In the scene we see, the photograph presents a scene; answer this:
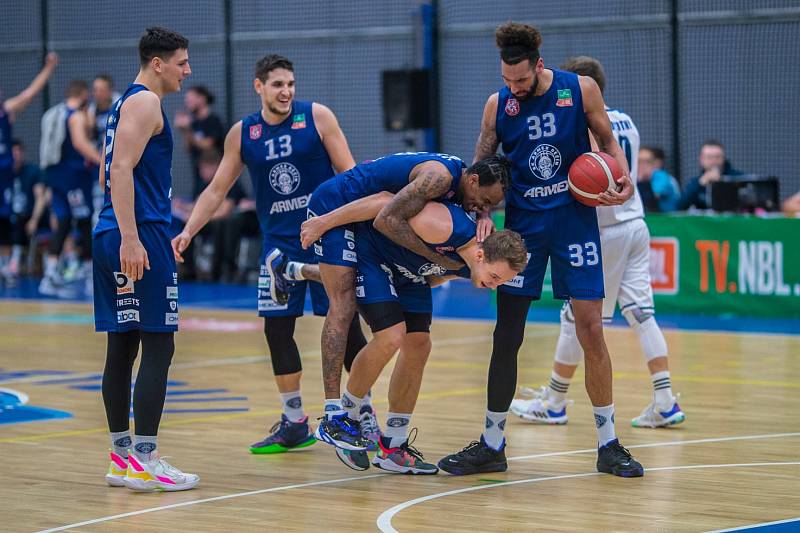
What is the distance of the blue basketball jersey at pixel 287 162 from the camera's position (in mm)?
7449

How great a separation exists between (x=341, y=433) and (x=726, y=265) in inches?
318

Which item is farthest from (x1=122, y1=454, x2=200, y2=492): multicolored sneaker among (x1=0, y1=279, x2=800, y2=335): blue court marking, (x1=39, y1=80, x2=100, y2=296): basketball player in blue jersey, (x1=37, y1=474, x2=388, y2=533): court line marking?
(x1=39, y1=80, x2=100, y2=296): basketball player in blue jersey

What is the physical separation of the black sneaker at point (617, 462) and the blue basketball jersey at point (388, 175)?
145cm

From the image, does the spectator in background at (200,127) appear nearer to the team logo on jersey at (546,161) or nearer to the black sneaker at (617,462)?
the team logo on jersey at (546,161)

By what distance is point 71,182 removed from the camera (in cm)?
1769

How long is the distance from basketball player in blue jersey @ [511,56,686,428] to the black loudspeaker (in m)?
9.70

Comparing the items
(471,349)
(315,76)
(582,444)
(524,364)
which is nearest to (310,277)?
(582,444)

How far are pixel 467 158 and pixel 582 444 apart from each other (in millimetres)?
13026

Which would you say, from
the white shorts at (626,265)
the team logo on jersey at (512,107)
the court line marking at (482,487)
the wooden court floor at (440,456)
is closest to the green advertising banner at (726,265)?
the wooden court floor at (440,456)

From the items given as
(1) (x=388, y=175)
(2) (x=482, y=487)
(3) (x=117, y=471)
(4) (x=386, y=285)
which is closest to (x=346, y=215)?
(1) (x=388, y=175)

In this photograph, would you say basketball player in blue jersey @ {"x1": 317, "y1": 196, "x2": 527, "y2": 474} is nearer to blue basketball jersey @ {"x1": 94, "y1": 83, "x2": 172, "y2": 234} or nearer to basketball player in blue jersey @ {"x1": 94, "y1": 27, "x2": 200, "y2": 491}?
basketball player in blue jersey @ {"x1": 94, "y1": 27, "x2": 200, "y2": 491}

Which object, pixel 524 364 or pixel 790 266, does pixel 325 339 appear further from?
pixel 790 266

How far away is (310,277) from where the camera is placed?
7.21m

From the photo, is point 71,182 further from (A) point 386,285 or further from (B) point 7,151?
(A) point 386,285
